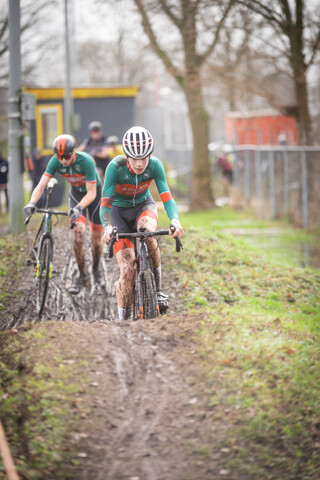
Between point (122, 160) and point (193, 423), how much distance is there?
3.06 m

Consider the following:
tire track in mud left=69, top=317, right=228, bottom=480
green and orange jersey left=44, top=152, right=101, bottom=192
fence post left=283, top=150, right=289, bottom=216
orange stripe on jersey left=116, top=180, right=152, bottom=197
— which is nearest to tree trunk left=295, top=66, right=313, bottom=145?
fence post left=283, top=150, right=289, bottom=216

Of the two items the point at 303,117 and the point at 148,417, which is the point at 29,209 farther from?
the point at 303,117

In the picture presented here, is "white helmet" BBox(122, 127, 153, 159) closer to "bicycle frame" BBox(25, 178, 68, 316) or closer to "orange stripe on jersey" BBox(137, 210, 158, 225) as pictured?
"orange stripe on jersey" BBox(137, 210, 158, 225)

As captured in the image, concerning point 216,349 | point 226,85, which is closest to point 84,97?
point 226,85

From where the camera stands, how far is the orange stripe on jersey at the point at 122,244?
24.3 feet

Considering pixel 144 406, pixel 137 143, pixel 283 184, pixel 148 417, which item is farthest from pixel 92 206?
pixel 283 184

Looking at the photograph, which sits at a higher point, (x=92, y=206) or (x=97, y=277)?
(x=92, y=206)

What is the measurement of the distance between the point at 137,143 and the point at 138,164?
221 mm

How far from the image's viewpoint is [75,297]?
33.4 ft

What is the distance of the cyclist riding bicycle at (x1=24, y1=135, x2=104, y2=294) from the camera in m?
9.11

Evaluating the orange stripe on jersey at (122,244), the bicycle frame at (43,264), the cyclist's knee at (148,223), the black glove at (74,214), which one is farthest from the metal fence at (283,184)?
the orange stripe on jersey at (122,244)

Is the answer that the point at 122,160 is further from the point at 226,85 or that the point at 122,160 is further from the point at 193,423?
the point at 226,85

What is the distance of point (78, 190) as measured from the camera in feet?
32.6

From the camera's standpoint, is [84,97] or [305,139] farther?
[84,97]
